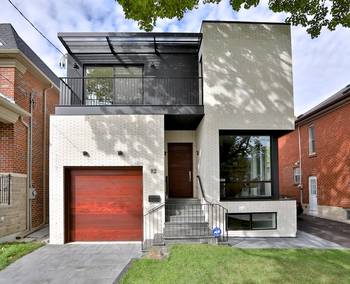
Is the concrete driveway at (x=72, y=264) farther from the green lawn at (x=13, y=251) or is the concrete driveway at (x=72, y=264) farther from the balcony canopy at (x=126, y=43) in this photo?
the balcony canopy at (x=126, y=43)

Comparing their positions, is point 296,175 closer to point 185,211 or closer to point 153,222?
point 185,211

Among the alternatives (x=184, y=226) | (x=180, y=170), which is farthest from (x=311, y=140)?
(x=184, y=226)

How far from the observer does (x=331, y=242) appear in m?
8.80

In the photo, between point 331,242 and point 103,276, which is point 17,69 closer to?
point 103,276

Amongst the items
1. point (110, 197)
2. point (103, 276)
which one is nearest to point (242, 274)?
point (103, 276)

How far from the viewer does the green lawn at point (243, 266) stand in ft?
18.5

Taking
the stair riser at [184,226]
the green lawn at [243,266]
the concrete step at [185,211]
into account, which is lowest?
the green lawn at [243,266]

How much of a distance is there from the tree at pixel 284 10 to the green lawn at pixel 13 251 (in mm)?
6341

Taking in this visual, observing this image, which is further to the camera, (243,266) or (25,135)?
(25,135)

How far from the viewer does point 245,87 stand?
991 centimetres

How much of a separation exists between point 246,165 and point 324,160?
20.5 ft

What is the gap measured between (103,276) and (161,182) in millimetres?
3694

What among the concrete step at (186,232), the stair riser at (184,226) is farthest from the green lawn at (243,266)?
the stair riser at (184,226)

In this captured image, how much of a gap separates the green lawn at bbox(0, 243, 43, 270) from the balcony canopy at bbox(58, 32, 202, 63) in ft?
21.2
